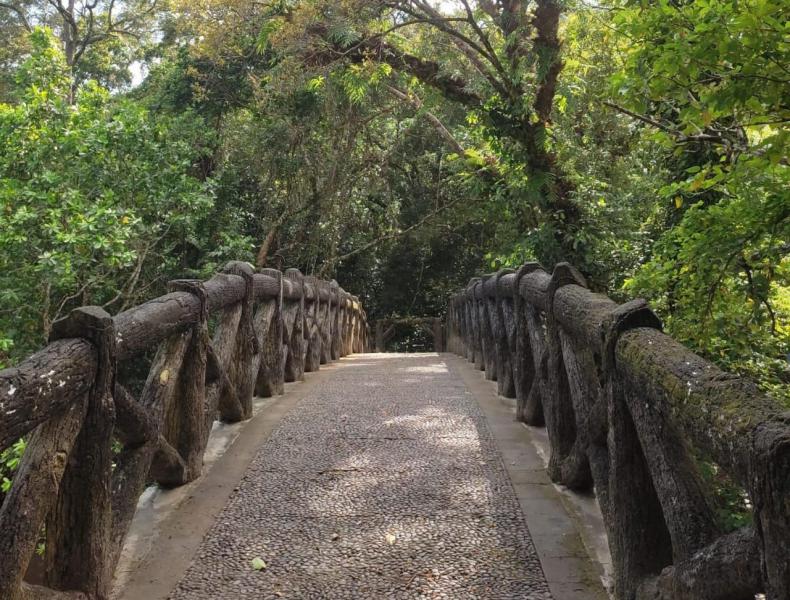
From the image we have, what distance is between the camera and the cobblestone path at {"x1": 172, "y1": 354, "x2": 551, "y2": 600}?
8.99 feet

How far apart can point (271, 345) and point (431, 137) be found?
13725mm

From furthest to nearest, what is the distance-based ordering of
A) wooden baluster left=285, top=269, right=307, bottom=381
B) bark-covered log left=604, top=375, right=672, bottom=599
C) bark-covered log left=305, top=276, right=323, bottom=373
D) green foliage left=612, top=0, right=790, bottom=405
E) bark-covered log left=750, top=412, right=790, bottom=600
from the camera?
1. bark-covered log left=305, top=276, right=323, bottom=373
2. wooden baluster left=285, top=269, right=307, bottom=381
3. green foliage left=612, top=0, right=790, bottom=405
4. bark-covered log left=604, top=375, right=672, bottom=599
5. bark-covered log left=750, top=412, right=790, bottom=600

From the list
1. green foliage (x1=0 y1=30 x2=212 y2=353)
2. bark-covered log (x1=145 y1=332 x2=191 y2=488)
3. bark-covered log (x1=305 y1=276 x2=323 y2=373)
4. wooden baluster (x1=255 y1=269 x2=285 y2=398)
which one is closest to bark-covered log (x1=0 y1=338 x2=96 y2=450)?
bark-covered log (x1=145 y1=332 x2=191 y2=488)

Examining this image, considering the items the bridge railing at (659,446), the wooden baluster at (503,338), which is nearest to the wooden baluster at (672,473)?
the bridge railing at (659,446)

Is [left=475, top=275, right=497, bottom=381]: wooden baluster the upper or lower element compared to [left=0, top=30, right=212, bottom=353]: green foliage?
lower

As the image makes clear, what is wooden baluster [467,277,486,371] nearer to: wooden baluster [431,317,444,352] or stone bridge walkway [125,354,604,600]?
stone bridge walkway [125,354,604,600]

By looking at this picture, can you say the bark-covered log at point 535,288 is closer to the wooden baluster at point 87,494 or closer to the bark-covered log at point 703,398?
the bark-covered log at point 703,398

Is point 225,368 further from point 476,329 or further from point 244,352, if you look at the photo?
point 476,329

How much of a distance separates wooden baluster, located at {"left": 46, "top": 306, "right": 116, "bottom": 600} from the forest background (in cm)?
280

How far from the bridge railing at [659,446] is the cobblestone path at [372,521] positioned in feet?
1.59

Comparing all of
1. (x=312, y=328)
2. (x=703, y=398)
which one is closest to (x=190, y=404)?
(x=703, y=398)

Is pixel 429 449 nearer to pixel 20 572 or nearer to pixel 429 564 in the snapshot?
pixel 429 564

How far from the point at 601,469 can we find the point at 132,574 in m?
1.97

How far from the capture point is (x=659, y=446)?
2.12 metres
